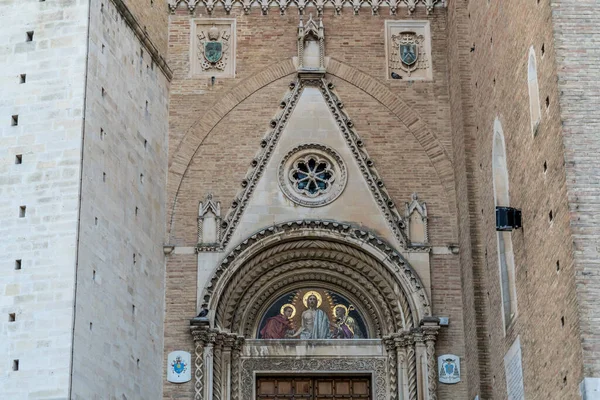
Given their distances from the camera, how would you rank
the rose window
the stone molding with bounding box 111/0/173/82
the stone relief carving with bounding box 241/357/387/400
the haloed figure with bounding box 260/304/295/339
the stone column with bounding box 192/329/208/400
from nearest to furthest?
the stone molding with bounding box 111/0/173/82, the stone column with bounding box 192/329/208/400, the stone relief carving with bounding box 241/357/387/400, the haloed figure with bounding box 260/304/295/339, the rose window

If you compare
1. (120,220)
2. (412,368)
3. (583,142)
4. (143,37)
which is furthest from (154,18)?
(583,142)

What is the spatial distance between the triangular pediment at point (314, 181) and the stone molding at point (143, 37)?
6.64ft

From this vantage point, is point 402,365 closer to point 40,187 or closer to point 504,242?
point 504,242

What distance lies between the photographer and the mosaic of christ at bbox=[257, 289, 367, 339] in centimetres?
2005

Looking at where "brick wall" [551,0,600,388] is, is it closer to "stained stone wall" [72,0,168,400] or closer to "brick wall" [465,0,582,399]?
"brick wall" [465,0,582,399]

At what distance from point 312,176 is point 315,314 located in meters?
2.25

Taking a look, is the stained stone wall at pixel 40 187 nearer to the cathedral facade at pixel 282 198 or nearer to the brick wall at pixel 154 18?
the cathedral facade at pixel 282 198

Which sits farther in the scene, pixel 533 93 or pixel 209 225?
pixel 209 225

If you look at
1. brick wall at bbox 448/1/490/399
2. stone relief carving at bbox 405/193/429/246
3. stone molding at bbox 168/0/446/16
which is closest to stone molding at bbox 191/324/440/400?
brick wall at bbox 448/1/490/399

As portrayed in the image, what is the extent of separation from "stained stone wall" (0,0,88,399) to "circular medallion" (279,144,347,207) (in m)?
4.57

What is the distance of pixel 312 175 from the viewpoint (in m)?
20.4

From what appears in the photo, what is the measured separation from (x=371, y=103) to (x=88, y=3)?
5524 millimetres

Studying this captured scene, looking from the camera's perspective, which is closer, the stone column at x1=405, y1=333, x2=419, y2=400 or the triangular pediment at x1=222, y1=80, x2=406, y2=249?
the stone column at x1=405, y1=333, x2=419, y2=400

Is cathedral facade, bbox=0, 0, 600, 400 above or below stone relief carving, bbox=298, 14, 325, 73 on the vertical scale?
below
